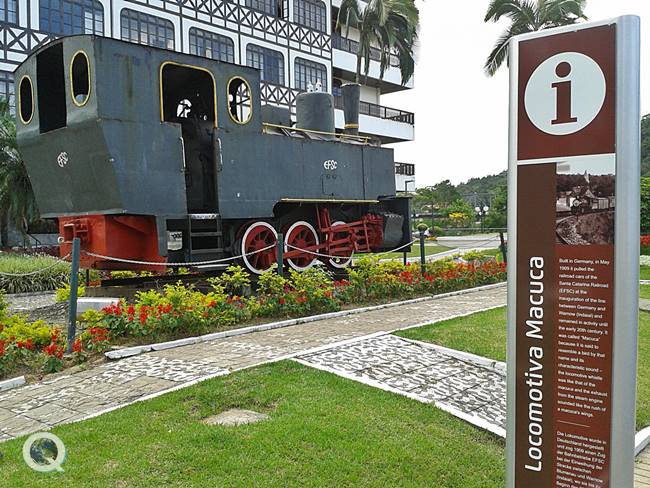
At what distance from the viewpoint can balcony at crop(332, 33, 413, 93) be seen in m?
32.8

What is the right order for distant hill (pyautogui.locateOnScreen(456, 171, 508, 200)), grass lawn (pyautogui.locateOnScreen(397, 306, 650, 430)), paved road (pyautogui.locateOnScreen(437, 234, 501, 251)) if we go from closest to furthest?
grass lawn (pyautogui.locateOnScreen(397, 306, 650, 430))
paved road (pyautogui.locateOnScreen(437, 234, 501, 251))
distant hill (pyautogui.locateOnScreen(456, 171, 508, 200))

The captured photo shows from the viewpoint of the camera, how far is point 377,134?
35344 mm

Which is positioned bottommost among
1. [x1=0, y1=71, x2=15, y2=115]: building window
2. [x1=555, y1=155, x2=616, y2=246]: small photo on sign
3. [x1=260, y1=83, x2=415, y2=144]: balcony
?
[x1=555, y1=155, x2=616, y2=246]: small photo on sign

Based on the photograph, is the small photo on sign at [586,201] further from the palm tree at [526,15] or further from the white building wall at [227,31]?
the palm tree at [526,15]

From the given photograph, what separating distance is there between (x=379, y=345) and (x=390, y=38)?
23430 mm

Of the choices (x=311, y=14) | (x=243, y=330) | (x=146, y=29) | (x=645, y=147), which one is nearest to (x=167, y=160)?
(x=243, y=330)

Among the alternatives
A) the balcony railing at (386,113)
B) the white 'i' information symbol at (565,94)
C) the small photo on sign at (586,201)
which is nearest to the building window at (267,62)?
the balcony railing at (386,113)

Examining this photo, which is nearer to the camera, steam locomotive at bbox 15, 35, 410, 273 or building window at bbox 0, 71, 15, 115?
steam locomotive at bbox 15, 35, 410, 273

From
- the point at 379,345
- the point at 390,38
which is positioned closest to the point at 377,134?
the point at 390,38

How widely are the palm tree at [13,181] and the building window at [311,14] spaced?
14772 millimetres

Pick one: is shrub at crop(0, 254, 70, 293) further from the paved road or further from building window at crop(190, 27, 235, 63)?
building window at crop(190, 27, 235, 63)

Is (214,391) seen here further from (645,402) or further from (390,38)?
(390,38)

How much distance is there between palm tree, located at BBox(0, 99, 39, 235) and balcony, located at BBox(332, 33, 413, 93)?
18.1 metres

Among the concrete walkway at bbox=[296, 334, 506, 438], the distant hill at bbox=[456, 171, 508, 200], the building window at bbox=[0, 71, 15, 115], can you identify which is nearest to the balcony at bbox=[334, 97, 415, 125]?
the building window at bbox=[0, 71, 15, 115]
